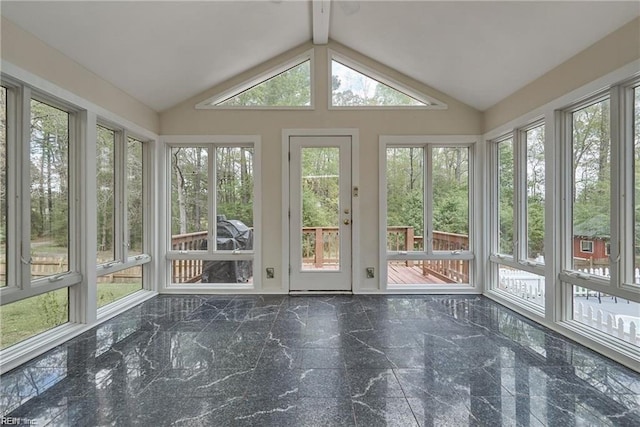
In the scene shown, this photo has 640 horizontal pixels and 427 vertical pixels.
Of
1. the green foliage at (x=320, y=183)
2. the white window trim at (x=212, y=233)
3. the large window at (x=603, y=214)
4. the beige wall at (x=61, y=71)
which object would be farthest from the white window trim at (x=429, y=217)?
the beige wall at (x=61, y=71)

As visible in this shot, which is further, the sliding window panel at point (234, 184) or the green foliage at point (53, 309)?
the sliding window panel at point (234, 184)

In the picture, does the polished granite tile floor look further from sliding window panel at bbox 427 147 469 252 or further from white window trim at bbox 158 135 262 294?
sliding window panel at bbox 427 147 469 252

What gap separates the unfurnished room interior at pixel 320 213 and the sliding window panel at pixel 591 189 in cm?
2

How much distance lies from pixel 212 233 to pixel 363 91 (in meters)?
2.62

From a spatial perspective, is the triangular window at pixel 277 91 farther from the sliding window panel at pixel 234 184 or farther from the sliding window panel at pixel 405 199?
the sliding window panel at pixel 405 199

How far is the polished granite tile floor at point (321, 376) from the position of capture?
1590mm

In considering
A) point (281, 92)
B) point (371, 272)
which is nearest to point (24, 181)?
point (281, 92)

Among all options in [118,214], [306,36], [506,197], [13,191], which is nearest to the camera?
[13,191]

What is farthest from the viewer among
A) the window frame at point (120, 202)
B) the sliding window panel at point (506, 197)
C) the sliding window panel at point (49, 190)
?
the sliding window panel at point (506, 197)

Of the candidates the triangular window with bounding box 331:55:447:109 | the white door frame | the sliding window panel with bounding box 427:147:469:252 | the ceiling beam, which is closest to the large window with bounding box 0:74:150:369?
the white door frame

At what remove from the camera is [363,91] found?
397 cm

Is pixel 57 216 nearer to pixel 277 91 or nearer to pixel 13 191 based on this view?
pixel 13 191

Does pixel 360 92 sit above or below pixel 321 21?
below

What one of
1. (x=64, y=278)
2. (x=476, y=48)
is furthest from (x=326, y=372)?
(x=476, y=48)
